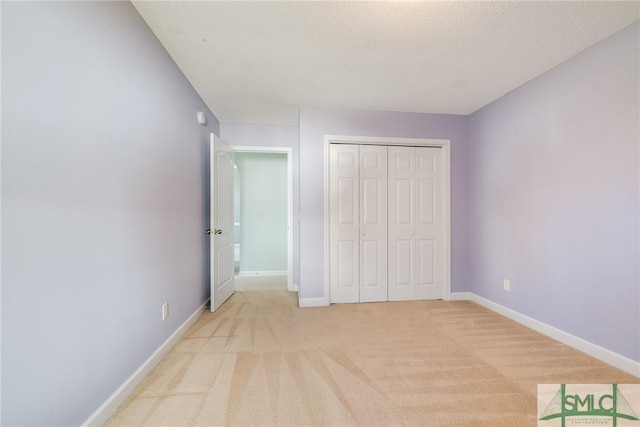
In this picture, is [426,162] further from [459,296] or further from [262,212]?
[262,212]

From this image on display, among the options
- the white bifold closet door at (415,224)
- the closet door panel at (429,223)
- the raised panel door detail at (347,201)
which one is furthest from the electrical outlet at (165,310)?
the closet door panel at (429,223)

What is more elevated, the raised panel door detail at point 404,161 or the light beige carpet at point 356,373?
the raised panel door detail at point 404,161

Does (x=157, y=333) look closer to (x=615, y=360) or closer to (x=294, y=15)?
(x=294, y=15)

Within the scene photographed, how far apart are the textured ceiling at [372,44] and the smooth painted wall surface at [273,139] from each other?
0.82 meters

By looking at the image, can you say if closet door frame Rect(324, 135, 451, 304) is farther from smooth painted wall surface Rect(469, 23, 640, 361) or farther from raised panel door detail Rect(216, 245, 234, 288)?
raised panel door detail Rect(216, 245, 234, 288)

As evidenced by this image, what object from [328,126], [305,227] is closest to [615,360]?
[305,227]

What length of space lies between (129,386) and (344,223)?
7.83 feet

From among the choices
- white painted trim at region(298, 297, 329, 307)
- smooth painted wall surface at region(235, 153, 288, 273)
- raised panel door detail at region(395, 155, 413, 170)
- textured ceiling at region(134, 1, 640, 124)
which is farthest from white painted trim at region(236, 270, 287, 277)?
textured ceiling at region(134, 1, 640, 124)

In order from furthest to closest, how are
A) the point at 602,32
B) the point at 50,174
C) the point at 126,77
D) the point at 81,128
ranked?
the point at 602,32 < the point at 126,77 < the point at 81,128 < the point at 50,174

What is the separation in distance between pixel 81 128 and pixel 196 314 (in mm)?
2072

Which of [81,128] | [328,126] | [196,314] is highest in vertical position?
[328,126]

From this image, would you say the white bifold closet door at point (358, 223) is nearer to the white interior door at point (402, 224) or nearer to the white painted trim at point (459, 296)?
the white interior door at point (402, 224)

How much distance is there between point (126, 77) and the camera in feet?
4.95

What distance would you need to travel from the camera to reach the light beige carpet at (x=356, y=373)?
1369 mm
